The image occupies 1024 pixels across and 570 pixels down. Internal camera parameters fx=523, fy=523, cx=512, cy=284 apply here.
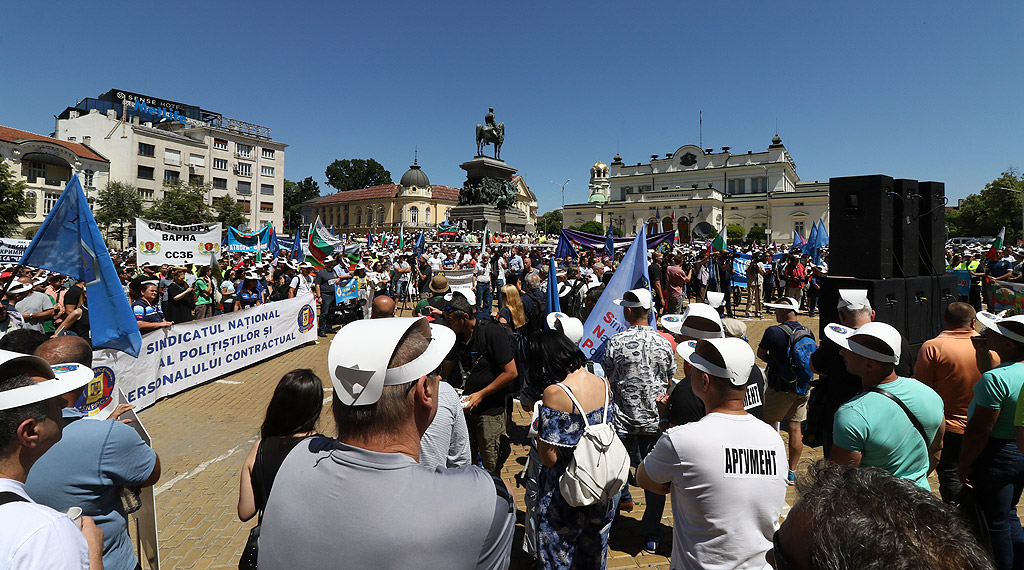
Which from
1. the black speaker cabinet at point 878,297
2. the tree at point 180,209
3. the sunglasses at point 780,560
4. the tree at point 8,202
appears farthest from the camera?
the tree at point 180,209

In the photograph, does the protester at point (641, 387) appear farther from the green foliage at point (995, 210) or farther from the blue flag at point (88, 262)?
the green foliage at point (995, 210)

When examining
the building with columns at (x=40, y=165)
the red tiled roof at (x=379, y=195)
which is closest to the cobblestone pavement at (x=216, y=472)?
the building with columns at (x=40, y=165)

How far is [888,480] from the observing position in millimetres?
1088

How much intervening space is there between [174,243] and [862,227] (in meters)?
13.6

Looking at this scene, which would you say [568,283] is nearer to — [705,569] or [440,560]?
[705,569]

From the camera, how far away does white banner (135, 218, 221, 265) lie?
38.6ft

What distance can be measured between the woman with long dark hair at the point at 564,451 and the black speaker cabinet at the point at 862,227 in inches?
215

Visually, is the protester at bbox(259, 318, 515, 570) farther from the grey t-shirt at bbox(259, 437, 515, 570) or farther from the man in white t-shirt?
the man in white t-shirt

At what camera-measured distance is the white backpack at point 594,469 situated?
2.71 m

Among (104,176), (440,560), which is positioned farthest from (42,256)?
(104,176)

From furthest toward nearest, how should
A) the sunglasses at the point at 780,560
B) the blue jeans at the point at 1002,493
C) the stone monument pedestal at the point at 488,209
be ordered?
the stone monument pedestal at the point at 488,209
the blue jeans at the point at 1002,493
the sunglasses at the point at 780,560

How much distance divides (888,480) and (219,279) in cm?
1559

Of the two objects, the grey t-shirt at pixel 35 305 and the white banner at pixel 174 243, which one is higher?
the white banner at pixel 174 243

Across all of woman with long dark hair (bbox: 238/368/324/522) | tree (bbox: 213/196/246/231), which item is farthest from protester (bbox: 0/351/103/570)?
tree (bbox: 213/196/246/231)
